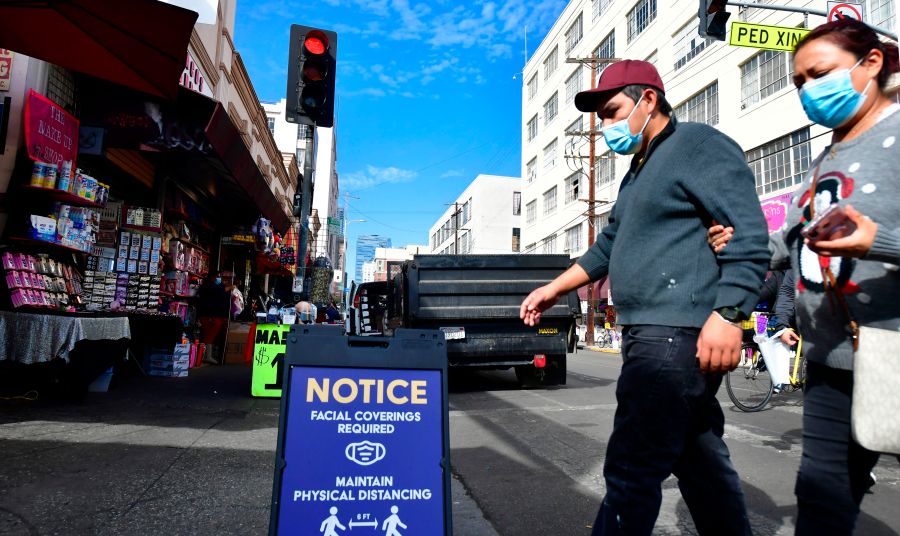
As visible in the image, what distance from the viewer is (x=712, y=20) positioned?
859cm

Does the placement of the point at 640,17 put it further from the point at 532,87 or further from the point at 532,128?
the point at 532,87

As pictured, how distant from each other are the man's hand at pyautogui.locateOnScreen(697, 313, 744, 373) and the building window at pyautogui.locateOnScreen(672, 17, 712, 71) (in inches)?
991

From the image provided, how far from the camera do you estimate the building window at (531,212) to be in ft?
143

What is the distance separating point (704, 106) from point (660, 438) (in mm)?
24792

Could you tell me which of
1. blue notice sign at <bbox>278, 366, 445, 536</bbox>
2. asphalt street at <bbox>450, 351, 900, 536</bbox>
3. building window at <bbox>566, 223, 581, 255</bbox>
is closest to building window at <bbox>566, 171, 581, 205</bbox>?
building window at <bbox>566, 223, 581, 255</bbox>

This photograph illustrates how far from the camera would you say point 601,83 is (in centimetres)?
229

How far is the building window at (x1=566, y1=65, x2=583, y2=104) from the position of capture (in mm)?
35938

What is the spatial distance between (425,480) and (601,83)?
1.72 metres

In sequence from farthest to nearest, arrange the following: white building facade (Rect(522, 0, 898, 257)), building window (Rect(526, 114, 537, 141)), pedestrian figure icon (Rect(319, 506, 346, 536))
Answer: building window (Rect(526, 114, 537, 141)), white building facade (Rect(522, 0, 898, 257)), pedestrian figure icon (Rect(319, 506, 346, 536))

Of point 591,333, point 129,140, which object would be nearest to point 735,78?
point 591,333

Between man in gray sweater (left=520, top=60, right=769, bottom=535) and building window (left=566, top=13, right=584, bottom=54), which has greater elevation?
building window (left=566, top=13, right=584, bottom=54)

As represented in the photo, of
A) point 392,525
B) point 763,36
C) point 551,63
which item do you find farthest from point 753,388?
point 551,63

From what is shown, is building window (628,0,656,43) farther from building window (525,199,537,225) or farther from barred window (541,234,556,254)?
building window (525,199,537,225)

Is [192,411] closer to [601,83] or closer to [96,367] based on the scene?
[96,367]
